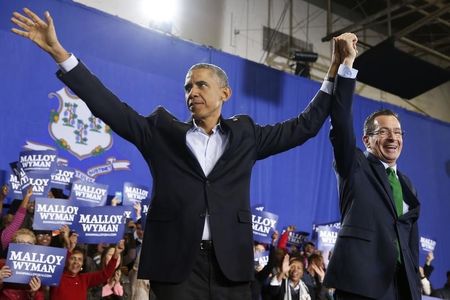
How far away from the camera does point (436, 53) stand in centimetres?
1084

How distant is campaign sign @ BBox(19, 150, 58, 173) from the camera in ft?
16.5

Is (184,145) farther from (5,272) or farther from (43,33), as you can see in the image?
(5,272)

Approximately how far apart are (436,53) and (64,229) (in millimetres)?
8792

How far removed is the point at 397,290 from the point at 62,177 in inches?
162

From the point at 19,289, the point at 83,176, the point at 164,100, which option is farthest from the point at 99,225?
Result: the point at 164,100

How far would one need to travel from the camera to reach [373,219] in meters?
1.83

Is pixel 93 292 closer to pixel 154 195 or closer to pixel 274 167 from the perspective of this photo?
pixel 154 195

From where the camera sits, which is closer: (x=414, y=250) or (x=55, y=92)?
(x=414, y=250)

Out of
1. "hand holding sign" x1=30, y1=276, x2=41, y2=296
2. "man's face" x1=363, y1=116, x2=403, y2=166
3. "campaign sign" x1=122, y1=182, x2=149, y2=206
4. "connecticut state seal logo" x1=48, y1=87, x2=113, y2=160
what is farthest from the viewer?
"connecticut state seal logo" x1=48, y1=87, x2=113, y2=160

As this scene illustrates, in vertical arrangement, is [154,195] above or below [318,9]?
below

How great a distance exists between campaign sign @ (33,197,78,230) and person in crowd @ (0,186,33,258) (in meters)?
0.16

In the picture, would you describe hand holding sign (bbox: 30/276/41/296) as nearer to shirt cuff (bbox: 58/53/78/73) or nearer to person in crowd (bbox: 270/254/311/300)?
person in crowd (bbox: 270/254/311/300)

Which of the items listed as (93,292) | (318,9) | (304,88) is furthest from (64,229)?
(318,9)

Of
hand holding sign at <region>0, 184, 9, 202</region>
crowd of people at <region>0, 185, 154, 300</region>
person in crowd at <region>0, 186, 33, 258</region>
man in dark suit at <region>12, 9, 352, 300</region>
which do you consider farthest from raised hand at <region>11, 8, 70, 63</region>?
hand holding sign at <region>0, 184, 9, 202</region>
